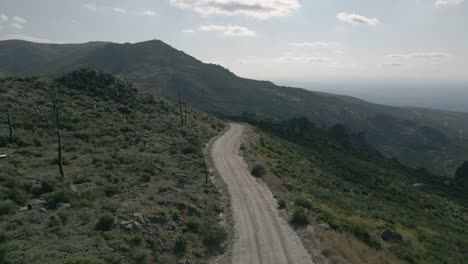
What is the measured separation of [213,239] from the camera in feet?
76.6

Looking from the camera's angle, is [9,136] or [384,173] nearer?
[9,136]

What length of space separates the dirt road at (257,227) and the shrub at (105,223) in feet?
25.7

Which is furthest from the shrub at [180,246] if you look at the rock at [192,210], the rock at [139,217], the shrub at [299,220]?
the shrub at [299,220]

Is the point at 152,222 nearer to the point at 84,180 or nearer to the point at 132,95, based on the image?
the point at 84,180

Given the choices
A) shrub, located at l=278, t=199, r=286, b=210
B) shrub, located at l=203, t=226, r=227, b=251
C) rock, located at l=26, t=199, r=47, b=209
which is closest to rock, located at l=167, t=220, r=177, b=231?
shrub, located at l=203, t=226, r=227, b=251

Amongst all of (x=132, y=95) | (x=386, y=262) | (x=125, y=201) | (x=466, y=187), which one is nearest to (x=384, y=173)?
(x=466, y=187)

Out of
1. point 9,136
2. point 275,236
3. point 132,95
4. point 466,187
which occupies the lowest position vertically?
point 466,187

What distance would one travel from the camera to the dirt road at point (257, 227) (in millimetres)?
22094

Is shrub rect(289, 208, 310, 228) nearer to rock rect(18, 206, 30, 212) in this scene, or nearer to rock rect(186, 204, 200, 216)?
rock rect(186, 204, 200, 216)

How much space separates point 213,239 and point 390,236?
16.1m

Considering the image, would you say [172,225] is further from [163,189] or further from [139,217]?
[163,189]

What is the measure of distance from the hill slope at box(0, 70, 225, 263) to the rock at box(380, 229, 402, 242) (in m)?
13.9

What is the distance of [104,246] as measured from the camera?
19.5 metres

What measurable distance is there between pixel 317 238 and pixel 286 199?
29.7 feet
